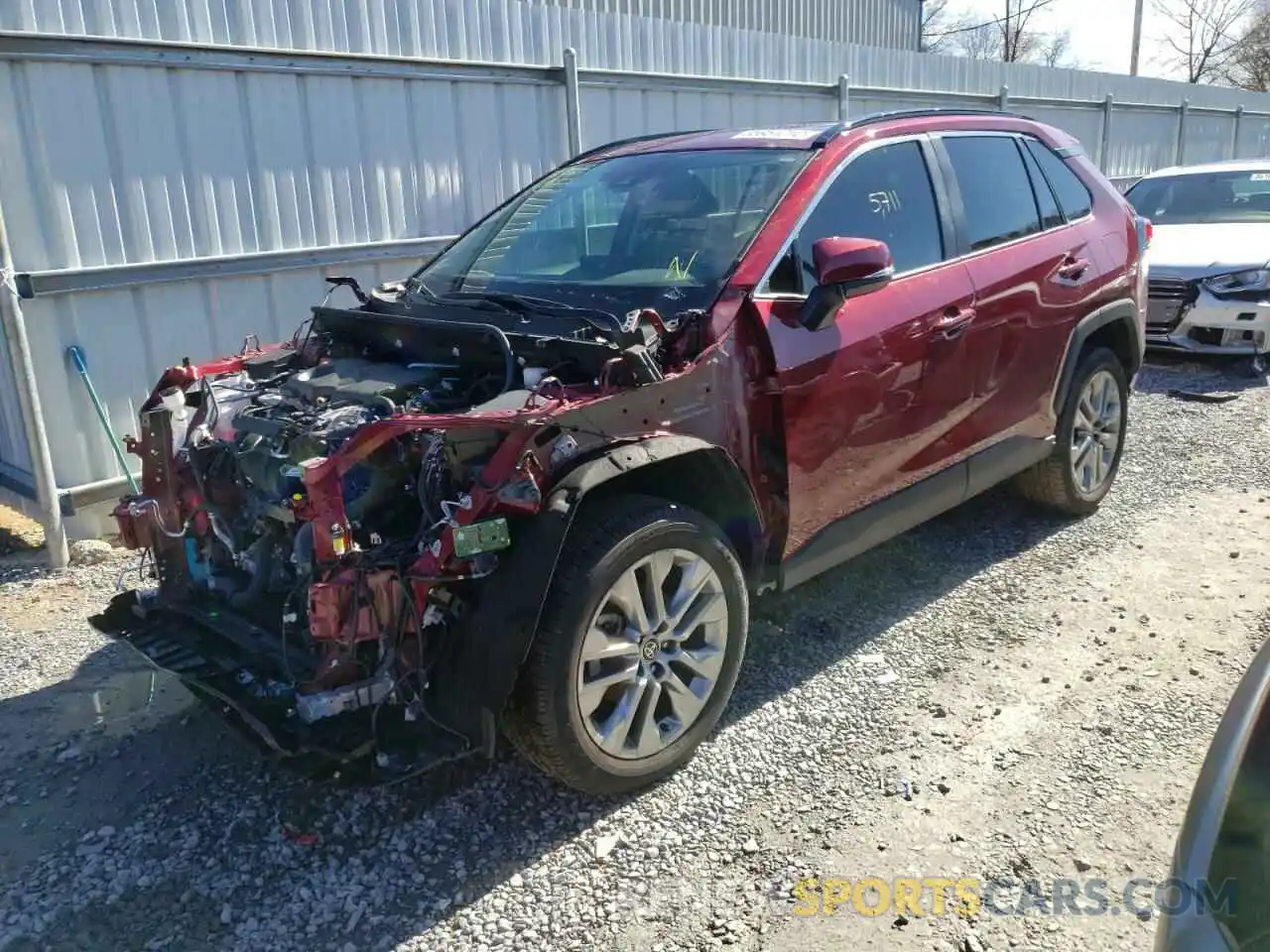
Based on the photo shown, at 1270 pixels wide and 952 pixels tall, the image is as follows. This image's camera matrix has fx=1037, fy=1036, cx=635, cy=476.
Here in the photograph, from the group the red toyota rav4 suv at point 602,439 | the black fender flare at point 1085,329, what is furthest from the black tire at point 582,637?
the black fender flare at point 1085,329

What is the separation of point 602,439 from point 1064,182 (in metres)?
3.30

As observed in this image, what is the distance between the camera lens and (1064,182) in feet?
16.7

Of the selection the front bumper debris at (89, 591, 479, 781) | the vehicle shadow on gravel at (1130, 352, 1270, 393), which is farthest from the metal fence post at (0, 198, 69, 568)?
the vehicle shadow on gravel at (1130, 352, 1270, 393)

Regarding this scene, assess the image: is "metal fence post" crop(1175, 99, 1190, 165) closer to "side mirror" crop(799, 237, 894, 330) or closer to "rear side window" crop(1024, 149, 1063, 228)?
"rear side window" crop(1024, 149, 1063, 228)

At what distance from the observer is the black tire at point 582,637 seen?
2.88m

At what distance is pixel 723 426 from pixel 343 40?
14.1 feet

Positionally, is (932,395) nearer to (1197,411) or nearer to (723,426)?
(723,426)

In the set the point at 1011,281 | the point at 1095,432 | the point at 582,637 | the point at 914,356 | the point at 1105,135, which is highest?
the point at 1105,135

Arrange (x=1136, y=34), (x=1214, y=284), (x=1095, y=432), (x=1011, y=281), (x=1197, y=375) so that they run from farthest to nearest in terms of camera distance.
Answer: (x=1136, y=34)
(x=1197, y=375)
(x=1214, y=284)
(x=1095, y=432)
(x=1011, y=281)

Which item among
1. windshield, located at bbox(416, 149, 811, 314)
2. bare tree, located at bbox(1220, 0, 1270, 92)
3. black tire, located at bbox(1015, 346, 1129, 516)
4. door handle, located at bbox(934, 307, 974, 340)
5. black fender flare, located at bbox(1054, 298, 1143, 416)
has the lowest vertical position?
black tire, located at bbox(1015, 346, 1129, 516)

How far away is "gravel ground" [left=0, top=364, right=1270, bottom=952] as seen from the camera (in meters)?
2.73

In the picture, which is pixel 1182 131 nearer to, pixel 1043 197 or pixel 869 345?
pixel 1043 197

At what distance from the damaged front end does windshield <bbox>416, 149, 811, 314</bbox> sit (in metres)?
0.30

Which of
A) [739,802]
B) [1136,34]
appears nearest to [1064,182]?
[739,802]
